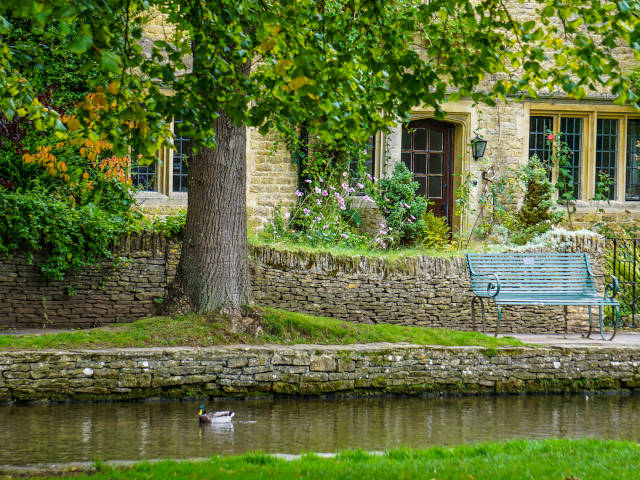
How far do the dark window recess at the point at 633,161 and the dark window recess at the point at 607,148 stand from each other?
0.38 meters

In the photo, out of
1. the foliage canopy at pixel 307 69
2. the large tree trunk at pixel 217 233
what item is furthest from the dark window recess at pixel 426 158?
the foliage canopy at pixel 307 69

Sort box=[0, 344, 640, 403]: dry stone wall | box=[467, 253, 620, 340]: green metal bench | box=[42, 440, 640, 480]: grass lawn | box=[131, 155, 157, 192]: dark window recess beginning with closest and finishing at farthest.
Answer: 1. box=[42, 440, 640, 480]: grass lawn
2. box=[0, 344, 640, 403]: dry stone wall
3. box=[467, 253, 620, 340]: green metal bench
4. box=[131, 155, 157, 192]: dark window recess

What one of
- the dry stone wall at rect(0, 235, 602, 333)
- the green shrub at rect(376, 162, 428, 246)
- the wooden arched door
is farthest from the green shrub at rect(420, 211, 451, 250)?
the dry stone wall at rect(0, 235, 602, 333)

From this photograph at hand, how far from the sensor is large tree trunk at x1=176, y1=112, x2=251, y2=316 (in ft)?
33.0

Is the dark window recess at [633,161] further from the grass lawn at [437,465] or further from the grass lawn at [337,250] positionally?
the grass lawn at [437,465]

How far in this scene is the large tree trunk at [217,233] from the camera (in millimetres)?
10055

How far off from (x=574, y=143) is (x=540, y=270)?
6.62 meters

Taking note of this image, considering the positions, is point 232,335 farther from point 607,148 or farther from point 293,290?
point 607,148

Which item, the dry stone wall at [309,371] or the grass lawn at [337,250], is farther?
the grass lawn at [337,250]

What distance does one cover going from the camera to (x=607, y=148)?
1873 centimetres

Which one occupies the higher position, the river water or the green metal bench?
the green metal bench

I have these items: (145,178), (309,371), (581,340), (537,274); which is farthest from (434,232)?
(309,371)

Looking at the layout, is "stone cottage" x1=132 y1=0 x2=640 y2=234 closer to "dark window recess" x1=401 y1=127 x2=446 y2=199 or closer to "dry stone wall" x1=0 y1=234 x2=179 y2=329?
"dark window recess" x1=401 y1=127 x2=446 y2=199

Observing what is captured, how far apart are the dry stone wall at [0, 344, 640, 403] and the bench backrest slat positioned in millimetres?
2565
